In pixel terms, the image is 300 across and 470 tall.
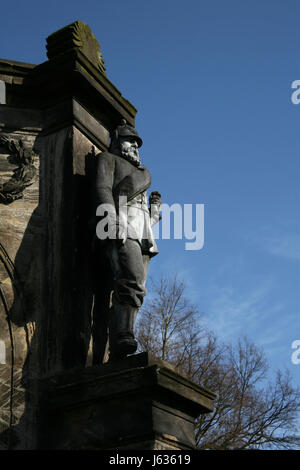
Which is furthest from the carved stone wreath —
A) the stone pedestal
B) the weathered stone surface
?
the stone pedestal

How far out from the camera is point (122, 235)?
20.3 ft

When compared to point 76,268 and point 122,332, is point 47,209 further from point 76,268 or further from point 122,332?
point 122,332

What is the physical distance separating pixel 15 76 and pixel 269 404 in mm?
16658

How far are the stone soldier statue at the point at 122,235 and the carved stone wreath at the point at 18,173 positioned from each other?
2.44ft

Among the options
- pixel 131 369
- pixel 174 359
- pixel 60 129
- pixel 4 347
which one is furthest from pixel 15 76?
pixel 174 359

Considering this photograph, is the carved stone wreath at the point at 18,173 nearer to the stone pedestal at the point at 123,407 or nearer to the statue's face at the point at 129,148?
the statue's face at the point at 129,148

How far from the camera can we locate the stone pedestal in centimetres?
531

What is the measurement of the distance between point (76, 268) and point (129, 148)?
1.48m

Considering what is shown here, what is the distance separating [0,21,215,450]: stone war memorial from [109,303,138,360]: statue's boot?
0.04 ft

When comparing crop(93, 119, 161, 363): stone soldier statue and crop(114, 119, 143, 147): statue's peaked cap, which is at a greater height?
crop(114, 119, 143, 147): statue's peaked cap

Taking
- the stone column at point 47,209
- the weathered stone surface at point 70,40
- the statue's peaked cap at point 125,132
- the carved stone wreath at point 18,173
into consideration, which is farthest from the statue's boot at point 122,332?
the weathered stone surface at point 70,40

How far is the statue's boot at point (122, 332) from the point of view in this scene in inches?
229

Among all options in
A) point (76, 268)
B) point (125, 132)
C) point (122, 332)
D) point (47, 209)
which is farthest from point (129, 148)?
point (122, 332)

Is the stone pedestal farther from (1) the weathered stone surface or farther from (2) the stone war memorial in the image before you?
(1) the weathered stone surface
